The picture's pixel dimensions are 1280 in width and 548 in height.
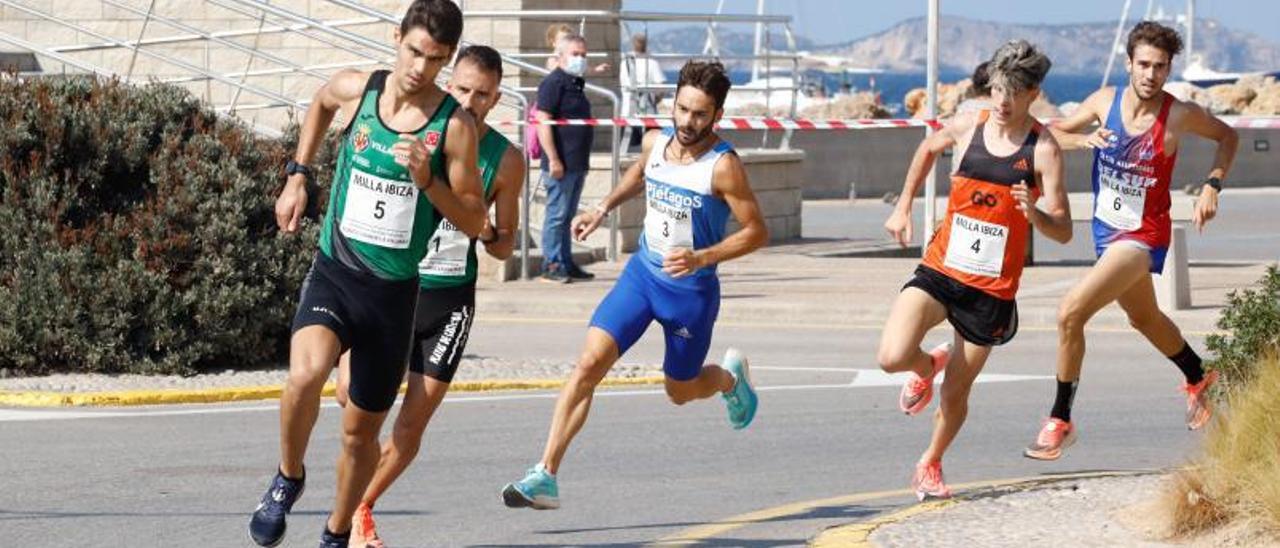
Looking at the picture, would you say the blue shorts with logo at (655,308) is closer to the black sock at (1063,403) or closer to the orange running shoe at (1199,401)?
the black sock at (1063,403)

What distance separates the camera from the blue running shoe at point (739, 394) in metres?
10.0

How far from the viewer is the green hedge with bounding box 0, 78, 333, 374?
12.7m

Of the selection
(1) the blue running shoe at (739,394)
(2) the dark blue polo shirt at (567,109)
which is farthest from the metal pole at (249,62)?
(1) the blue running shoe at (739,394)

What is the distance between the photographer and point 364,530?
815 cm

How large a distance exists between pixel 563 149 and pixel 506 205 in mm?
10393

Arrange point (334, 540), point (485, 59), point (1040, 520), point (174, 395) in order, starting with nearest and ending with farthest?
point (334, 540) → point (1040, 520) → point (485, 59) → point (174, 395)

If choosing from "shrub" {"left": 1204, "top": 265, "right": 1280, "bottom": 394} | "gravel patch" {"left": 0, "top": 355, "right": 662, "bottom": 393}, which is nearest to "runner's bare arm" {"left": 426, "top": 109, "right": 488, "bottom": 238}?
"shrub" {"left": 1204, "top": 265, "right": 1280, "bottom": 394}

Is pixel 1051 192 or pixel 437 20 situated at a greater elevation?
pixel 437 20

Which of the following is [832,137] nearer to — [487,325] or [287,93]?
[287,93]

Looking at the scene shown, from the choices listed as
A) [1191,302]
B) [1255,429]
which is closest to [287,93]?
[1191,302]

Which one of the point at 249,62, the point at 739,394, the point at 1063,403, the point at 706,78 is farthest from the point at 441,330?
the point at 249,62

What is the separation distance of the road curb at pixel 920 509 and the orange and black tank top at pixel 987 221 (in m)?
0.75

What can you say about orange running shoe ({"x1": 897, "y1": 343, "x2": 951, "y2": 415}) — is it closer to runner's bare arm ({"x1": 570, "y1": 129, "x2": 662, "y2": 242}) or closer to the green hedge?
runner's bare arm ({"x1": 570, "y1": 129, "x2": 662, "y2": 242})

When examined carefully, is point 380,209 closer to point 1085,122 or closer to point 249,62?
point 1085,122
